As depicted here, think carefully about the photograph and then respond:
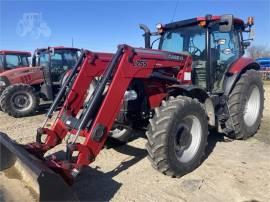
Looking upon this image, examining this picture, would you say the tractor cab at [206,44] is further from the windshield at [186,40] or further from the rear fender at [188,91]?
the rear fender at [188,91]

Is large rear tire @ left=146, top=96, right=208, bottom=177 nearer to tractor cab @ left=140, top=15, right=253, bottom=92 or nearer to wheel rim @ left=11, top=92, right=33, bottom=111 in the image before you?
tractor cab @ left=140, top=15, right=253, bottom=92

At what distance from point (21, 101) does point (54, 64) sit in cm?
173

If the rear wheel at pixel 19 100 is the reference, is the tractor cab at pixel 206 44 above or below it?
above

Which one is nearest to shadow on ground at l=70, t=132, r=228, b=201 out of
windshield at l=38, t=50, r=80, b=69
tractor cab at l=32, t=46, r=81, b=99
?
tractor cab at l=32, t=46, r=81, b=99

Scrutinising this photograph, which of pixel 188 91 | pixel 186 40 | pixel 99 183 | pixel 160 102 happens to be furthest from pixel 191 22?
pixel 99 183

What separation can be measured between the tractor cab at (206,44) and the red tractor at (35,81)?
514 centimetres

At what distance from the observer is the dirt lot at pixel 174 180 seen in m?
4.09

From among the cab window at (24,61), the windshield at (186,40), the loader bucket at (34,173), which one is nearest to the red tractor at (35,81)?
the cab window at (24,61)

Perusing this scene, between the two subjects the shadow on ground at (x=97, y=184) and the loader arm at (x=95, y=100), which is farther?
the shadow on ground at (x=97, y=184)

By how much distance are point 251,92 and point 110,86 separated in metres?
3.47

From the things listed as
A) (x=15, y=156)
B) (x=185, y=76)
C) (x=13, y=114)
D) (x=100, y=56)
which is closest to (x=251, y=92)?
(x=185, y=76)

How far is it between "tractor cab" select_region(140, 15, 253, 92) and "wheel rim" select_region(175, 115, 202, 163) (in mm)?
1230

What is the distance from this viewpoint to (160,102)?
539 cm

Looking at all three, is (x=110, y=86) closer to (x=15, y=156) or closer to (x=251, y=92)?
(x=15, y=156)
